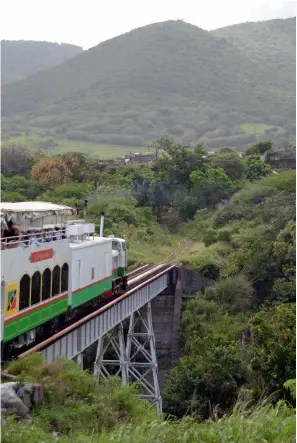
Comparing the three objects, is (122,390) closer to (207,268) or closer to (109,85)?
(207,268)

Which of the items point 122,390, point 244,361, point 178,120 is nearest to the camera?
point 122,390

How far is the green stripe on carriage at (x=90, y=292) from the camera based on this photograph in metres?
19.4

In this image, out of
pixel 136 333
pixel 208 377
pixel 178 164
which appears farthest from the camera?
pixel 178 164

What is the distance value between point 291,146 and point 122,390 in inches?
2816

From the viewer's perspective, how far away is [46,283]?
Result: 16.6 metres

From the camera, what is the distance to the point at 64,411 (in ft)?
39.9

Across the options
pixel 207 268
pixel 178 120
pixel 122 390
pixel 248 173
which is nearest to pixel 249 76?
pixel 178 120

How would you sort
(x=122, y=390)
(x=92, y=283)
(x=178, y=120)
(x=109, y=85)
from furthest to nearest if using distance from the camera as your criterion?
1. (x=109, y=85)
2. (x=178, y=120)
3. (x=92, y=283)
4. (x=122, y=390)

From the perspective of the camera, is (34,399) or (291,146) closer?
(34,399)

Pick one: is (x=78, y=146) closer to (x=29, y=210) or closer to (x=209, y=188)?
(x=209, y=188)

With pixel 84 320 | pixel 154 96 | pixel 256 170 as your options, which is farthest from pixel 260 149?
pixel 154 96

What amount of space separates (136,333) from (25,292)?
56.4ft

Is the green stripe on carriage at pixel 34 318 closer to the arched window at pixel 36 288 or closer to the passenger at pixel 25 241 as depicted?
the arched window at pixel 36 288

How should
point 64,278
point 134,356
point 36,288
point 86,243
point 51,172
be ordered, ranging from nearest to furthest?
point 36,288, point 64,278, point 86,243, point 134,356, point 51,172
